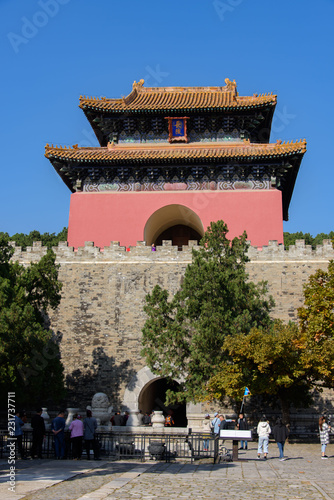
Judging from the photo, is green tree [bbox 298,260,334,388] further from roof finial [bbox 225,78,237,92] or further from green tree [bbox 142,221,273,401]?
roof finial [bbox 225,78,237,92]

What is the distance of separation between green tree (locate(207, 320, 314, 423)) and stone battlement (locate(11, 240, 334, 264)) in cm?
400

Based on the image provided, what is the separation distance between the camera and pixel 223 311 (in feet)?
45.0

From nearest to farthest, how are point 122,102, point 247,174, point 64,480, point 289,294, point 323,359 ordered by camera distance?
point 64,480, point 323,359, point 289,294, point 247,174, point 122,102

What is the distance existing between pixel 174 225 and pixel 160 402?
732cm

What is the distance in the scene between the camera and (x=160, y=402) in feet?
60.5

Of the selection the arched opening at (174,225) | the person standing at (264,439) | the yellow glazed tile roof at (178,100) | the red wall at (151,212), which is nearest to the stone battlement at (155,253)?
the red wall at (151,212)

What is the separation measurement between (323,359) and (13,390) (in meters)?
7.19

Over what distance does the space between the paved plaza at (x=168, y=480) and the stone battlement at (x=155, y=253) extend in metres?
8.14

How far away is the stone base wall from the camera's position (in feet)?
52.7

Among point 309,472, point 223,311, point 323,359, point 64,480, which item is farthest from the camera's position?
point 223,311

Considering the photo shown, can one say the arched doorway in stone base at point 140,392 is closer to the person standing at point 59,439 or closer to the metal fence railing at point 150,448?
the metal fence railing at point 150,448

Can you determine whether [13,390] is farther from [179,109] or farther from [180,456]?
[179,109]

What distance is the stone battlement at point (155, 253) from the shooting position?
17.1 m

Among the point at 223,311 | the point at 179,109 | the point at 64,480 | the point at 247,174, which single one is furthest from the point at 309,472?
the point at 179,109
